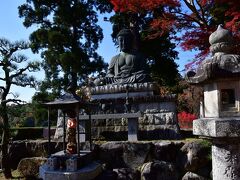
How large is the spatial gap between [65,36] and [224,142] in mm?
14898

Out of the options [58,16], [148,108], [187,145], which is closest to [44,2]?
[58,16]

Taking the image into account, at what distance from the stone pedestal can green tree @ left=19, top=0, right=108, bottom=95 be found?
13665 millimetres

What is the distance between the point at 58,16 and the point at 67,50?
2332 mm

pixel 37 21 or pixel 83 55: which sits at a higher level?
pixel 37 21

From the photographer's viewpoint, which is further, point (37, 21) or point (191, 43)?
point (37, 21)

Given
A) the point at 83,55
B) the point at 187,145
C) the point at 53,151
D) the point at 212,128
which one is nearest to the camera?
the point at 212,128

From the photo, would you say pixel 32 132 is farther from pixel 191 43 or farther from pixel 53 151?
pixel 191 43

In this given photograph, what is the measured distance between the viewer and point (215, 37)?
152 inches

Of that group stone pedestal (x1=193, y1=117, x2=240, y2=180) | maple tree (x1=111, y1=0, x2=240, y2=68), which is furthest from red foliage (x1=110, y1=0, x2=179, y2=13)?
stone pedestal (x1=193, y1=117, x2=240, y2=180)

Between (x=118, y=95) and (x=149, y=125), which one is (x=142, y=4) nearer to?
(x=118, y=95)

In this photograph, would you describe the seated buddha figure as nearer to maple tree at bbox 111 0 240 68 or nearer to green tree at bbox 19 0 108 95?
maple tree at bbox 111 0 240 68

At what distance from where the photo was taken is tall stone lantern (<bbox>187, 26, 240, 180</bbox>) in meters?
3.46

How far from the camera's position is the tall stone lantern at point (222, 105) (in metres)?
3.46

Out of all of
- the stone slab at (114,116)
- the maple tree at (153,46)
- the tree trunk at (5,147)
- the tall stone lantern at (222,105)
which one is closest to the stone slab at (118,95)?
the stone slab at (114,116)
